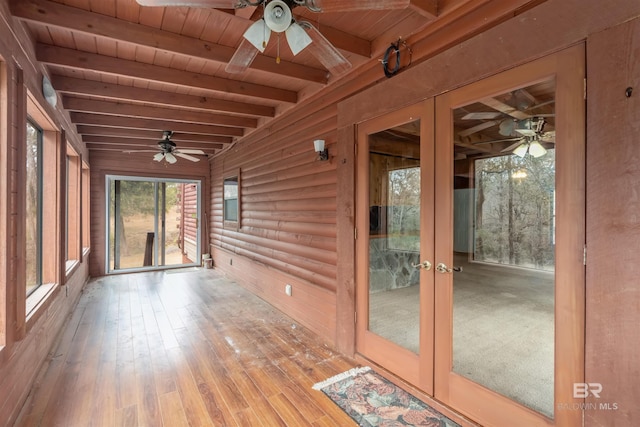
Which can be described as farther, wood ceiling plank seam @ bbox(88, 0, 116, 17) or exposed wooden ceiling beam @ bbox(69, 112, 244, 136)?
exposed wooden ceiling beam @ bbox(69, 112, 244, 136)

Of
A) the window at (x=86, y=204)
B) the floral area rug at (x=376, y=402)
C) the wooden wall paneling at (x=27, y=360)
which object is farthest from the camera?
the window at (x=86, y=204)

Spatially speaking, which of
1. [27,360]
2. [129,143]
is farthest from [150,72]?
[129,143]

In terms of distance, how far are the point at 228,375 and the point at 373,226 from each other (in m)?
1.80

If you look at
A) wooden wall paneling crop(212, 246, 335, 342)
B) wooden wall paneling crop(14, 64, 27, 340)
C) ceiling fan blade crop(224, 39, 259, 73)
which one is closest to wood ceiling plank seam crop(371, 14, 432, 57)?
ceiling fan blade crop(224, 39, 259, 73)

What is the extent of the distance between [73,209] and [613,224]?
6302mm

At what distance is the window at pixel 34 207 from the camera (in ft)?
9.46

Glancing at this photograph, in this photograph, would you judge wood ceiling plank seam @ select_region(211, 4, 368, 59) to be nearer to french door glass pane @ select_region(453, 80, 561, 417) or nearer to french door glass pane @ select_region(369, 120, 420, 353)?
french door glass pane @ select_region(369, 120, 420, 353)

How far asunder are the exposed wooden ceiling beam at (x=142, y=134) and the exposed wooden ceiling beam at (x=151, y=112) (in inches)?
45.1

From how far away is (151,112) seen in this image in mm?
4227

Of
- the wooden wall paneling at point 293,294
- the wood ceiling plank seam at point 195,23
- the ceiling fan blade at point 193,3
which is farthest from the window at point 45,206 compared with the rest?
the wooden wall paneling at point 293,294

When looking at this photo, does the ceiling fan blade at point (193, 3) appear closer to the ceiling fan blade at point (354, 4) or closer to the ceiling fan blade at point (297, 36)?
the ceiling fan blade at point (297, 36)

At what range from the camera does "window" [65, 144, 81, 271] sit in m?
4.83

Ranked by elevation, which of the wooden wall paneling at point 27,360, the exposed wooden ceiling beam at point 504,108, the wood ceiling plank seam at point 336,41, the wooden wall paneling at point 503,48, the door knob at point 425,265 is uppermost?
the wood ceiling plank seam at point 336,41

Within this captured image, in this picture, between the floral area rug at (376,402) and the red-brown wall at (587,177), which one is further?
the floral area rug at (376,402)
